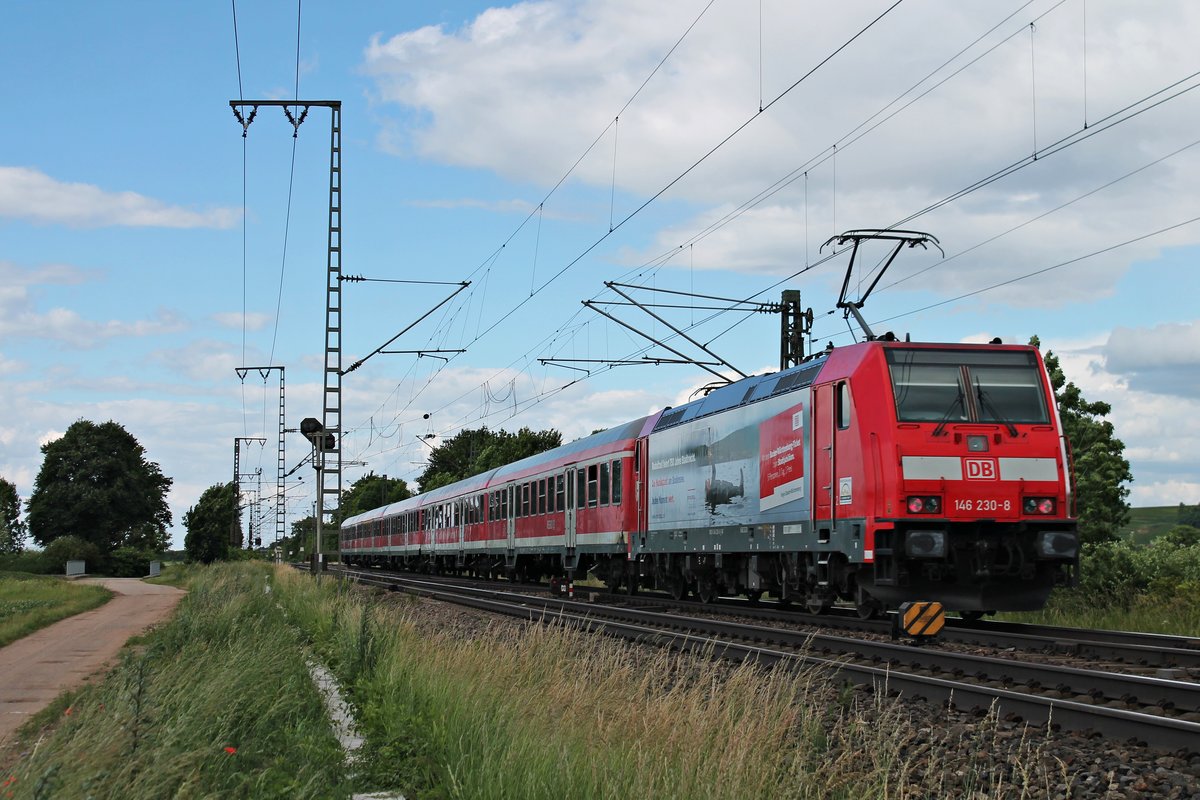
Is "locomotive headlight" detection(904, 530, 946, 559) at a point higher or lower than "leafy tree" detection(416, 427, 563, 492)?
lower

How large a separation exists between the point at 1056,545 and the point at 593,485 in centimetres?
1533

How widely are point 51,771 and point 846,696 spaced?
6138 mm

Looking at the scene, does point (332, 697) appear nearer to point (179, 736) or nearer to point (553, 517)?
point (179, 736)

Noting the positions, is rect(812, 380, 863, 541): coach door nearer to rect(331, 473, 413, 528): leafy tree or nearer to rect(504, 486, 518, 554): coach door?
rect(504, 486, 518, 554): coach door

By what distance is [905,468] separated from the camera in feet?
49.8

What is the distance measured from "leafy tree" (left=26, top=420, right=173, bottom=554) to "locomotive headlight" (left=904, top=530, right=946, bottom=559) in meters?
79.6

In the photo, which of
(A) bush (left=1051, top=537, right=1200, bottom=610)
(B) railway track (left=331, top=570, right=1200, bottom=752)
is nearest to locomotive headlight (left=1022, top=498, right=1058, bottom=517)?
(B) railway track (left=331, top=570, right=1200, bottom=752)

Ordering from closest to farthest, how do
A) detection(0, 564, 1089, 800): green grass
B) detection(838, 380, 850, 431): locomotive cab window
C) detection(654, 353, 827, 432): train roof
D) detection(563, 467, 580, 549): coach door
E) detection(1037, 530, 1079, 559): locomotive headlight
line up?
1. detection(0, 564, 1089, 800): green grass
2. detection(1037, 530, 1079, 559): locomotive headlight
3. detection(838, 380, 850, 431): locomotive cab window
4. detection(654, 353, 827, 432): train roof
5. detection(563, 467, 580, 549): coach door

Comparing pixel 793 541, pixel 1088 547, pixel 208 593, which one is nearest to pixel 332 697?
pixel 793 541

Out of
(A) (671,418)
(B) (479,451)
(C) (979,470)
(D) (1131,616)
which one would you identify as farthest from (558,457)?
(B) (479,451)

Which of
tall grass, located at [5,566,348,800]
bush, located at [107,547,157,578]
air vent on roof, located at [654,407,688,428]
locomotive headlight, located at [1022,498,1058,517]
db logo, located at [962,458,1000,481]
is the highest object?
air vent on roof, located at [654,407,688,428]

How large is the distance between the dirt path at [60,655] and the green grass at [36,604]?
31 cm

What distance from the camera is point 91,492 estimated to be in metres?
86.1

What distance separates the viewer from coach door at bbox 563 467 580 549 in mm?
30984
